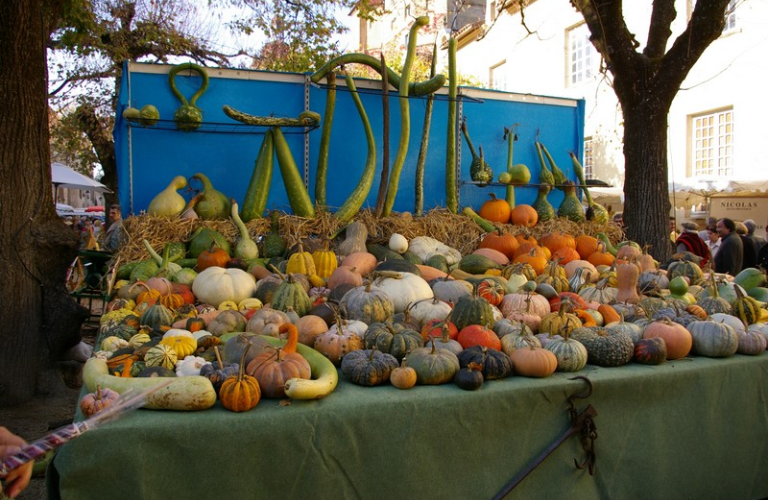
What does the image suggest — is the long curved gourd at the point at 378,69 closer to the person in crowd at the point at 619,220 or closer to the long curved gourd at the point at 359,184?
the long curved gourd at the point at 359,184

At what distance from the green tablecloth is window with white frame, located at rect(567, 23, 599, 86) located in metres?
16.2

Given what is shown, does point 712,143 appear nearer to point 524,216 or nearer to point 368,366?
point 524,216

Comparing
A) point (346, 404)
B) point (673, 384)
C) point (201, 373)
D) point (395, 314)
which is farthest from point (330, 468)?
point (673, 384)

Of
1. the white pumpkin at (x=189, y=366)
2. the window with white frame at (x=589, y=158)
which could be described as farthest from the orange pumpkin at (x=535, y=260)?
the window with white frame at (x=589, y=158)

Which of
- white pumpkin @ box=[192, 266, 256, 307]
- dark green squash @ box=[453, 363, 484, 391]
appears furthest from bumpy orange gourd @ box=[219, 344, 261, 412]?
white pumpkin @ box=[192, 266, 256, 307]

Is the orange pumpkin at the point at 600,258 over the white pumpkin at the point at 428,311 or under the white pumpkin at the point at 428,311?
over

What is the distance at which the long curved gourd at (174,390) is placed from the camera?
6.95 feet

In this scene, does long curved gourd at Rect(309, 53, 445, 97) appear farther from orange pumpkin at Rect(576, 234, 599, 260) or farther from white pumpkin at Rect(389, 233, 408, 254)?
orange pumpkin at Rect(576, 234, 599, 260)

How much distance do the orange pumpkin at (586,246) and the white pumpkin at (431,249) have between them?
1219mm

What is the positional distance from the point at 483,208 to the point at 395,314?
3.06 meters

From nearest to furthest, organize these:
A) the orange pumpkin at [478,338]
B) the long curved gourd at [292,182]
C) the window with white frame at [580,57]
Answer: the orange pumpkin at [478,338] → the long curved gourd at [292,182] → the window with white frame at [580,57]

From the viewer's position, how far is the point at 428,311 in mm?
3309

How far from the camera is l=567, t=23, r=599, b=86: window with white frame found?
1742cm

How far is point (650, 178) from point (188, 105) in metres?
4.97
